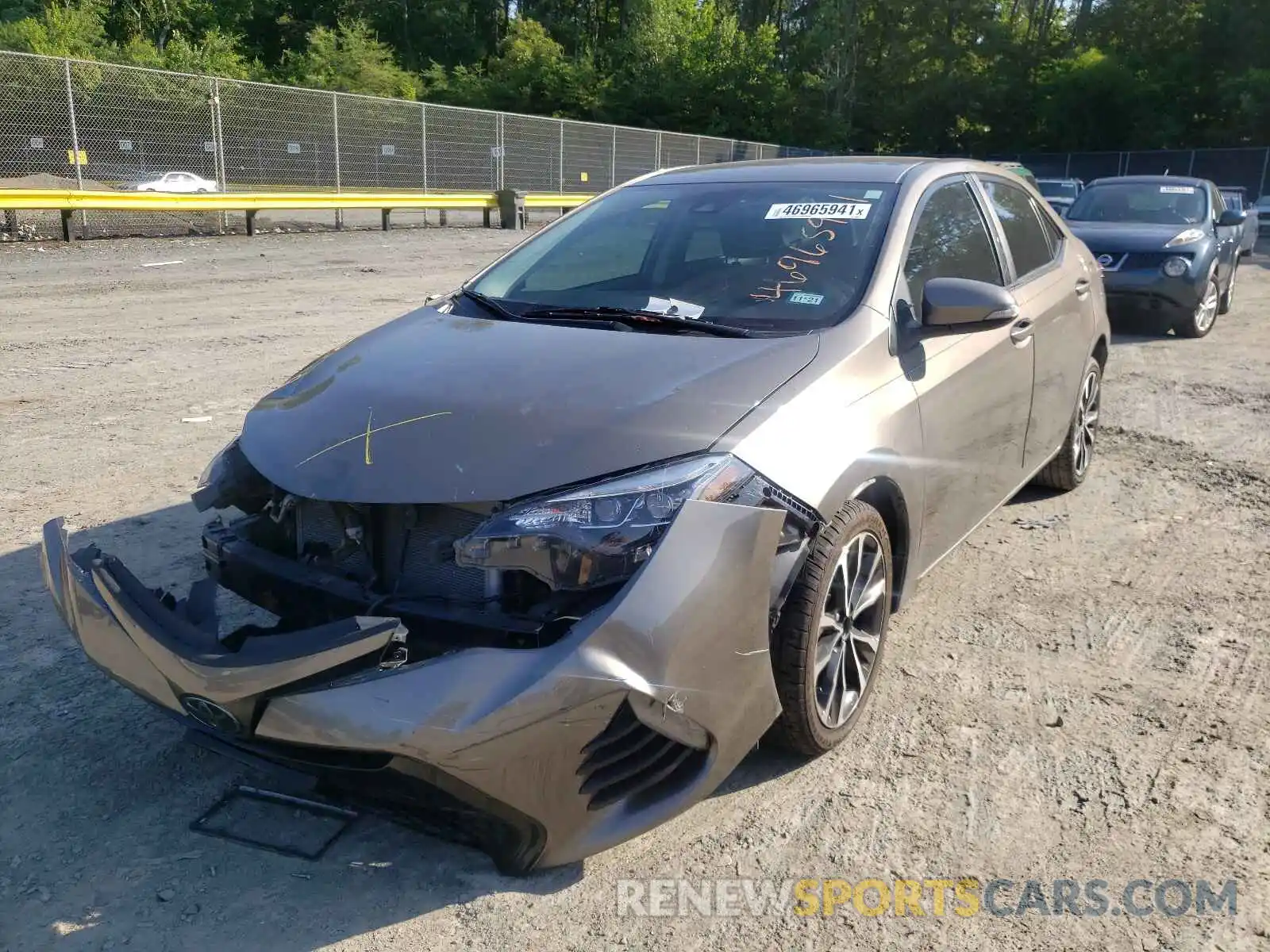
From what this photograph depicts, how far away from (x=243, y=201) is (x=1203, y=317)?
1442 centimetres

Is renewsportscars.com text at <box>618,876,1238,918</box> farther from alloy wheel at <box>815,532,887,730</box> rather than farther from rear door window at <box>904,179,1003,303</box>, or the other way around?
rear door window at <box>904,179,1003,303</box>

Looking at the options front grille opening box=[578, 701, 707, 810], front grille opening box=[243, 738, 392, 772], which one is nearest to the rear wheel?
front grille opening box=[578, 701, 707, 810]

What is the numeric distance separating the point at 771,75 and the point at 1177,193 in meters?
40.9

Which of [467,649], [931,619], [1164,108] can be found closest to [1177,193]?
[931,619]

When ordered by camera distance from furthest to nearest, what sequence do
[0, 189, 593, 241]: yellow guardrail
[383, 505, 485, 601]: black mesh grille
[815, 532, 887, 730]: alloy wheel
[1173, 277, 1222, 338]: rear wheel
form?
[0, 189, 593, 241]: yellow guardrail → [1173, 277, 1222, 338]: rear wheel → [815, 532, 887, 730]: alloy wheel → [383, 505, 485, 601]: black mesh grille

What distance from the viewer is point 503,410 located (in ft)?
9.04

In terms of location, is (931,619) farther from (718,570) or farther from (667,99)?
(667,99)

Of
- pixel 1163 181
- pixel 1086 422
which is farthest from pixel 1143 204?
pixel 1086 422

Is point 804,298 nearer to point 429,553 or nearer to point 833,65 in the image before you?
point 429,553

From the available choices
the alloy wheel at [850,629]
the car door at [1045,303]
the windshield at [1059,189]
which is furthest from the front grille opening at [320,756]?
the windshield at [1059,189]

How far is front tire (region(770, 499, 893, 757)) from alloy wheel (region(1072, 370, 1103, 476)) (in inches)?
104

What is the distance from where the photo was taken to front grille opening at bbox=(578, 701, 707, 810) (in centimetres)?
232

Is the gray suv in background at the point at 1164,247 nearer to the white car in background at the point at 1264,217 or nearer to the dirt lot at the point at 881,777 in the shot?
the dirt lot at the point at 881,777

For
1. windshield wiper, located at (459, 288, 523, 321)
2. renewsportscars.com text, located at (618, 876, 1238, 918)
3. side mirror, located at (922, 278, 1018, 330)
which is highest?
side mirror, located at (922, 278, 1018, 330)
